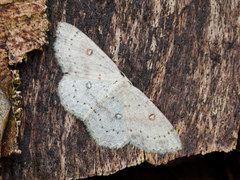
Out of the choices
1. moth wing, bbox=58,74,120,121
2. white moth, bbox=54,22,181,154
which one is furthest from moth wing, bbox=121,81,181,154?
moth wing, bbox=58,74,120,121

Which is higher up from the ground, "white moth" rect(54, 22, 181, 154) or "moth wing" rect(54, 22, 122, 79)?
"moth wing" rect(54, 22, 122, 79)

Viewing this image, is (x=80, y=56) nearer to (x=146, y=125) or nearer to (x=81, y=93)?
(x=81, y=93)

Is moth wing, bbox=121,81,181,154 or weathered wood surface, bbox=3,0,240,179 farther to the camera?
moth wing, bbox=121,81,181,154

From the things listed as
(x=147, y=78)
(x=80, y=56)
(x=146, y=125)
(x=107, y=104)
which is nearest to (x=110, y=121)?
(x=107, y=104)

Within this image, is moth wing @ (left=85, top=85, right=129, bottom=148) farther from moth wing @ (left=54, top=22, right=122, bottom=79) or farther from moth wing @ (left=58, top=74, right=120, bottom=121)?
moth wing @ (left=54, top=22, right=122, bottom=79)

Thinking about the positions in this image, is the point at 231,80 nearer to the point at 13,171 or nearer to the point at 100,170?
the point at 100,170

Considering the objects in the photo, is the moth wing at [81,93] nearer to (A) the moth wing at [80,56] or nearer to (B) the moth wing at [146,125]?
(A) the moth wing at [80,56]
